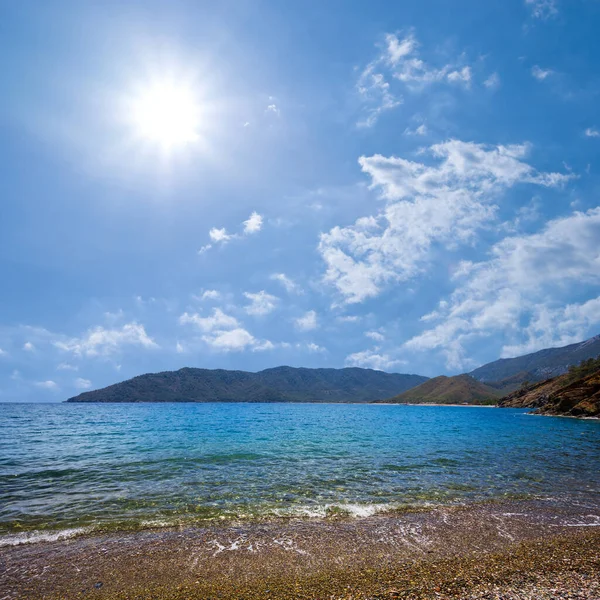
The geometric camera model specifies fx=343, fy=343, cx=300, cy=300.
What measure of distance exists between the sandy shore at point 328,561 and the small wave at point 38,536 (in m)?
0.56

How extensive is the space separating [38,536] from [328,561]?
1125 centimetres

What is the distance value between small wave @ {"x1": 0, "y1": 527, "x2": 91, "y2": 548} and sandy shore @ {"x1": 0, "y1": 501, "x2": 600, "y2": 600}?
56cm

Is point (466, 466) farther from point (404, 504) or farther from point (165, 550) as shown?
point (165, 550)

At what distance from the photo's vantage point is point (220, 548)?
11.8 m

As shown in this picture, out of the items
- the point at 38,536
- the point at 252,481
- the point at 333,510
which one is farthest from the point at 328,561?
the point at 252,481

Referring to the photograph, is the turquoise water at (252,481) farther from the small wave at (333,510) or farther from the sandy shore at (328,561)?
the sandy shore at (328,561)

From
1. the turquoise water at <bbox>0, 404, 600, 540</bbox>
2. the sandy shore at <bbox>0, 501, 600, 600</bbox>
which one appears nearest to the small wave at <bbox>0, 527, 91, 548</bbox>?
the turquoise water at <bbox>0, 404, 600, 540</bbox>

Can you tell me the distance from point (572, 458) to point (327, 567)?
104 feet

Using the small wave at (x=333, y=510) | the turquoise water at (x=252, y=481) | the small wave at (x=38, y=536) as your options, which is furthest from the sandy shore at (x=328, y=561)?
the turquoise water at (x=252, y=481)

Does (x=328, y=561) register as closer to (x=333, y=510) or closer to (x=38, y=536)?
(x=333, y=510)

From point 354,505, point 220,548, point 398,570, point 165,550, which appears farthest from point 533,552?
point 165,550

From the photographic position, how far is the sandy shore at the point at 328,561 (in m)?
8.98

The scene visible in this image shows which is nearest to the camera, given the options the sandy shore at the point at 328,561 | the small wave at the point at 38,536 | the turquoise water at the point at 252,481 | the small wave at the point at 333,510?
the sandy shore at the point at 328,561

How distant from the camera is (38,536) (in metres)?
13.2
